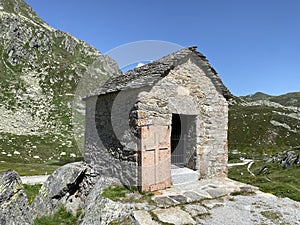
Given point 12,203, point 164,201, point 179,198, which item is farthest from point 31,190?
point 179,198

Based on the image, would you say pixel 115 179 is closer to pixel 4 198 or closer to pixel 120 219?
pixel 120 219

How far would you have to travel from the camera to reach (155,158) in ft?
29.3

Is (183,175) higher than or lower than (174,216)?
higher

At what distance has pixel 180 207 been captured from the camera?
7426 mm

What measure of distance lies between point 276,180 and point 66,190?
1477cm

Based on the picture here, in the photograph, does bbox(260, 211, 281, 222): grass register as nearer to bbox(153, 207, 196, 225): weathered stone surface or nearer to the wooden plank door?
bbox(153, 207, 196, 225): weathered stone surface

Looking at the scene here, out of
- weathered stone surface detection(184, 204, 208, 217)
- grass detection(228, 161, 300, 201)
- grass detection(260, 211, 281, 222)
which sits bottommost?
grass detection(228, 161, 300, 201)

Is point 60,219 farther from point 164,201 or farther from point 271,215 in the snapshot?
point 271,215

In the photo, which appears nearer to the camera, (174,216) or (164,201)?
(174,216)

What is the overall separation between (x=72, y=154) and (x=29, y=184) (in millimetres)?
13202

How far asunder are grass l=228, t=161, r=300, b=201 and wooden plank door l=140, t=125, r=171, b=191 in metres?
3.94

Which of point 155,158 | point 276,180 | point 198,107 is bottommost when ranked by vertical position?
point 276,180

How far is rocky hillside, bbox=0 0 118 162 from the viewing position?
28.6m

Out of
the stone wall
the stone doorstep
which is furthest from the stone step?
the stone wall
